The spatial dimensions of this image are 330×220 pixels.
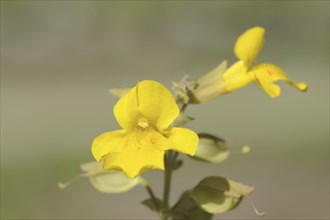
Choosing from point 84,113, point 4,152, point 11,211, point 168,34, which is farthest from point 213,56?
point 11,211

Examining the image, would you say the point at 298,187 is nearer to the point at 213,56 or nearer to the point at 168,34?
the point at 213,56

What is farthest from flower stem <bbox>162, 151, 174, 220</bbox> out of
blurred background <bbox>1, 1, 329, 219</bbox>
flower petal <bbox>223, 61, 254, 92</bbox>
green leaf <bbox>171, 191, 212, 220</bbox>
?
blurred background <bbox>1, 1, 329, 219</bbox>

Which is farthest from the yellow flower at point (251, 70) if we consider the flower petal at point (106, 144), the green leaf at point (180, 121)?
the flower petal at point (106, 144)

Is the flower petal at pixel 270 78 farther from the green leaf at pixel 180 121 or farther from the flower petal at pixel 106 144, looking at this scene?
the flower petal at pixel 106 144

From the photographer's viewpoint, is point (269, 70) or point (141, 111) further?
point (269, 70)

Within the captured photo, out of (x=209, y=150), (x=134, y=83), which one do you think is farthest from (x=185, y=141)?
(x=134, y=83)

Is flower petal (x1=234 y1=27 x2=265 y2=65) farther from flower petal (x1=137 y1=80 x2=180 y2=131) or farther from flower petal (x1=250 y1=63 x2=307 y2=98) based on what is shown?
flower petal (x1=137 y1=80 x2=180 y2=131)
